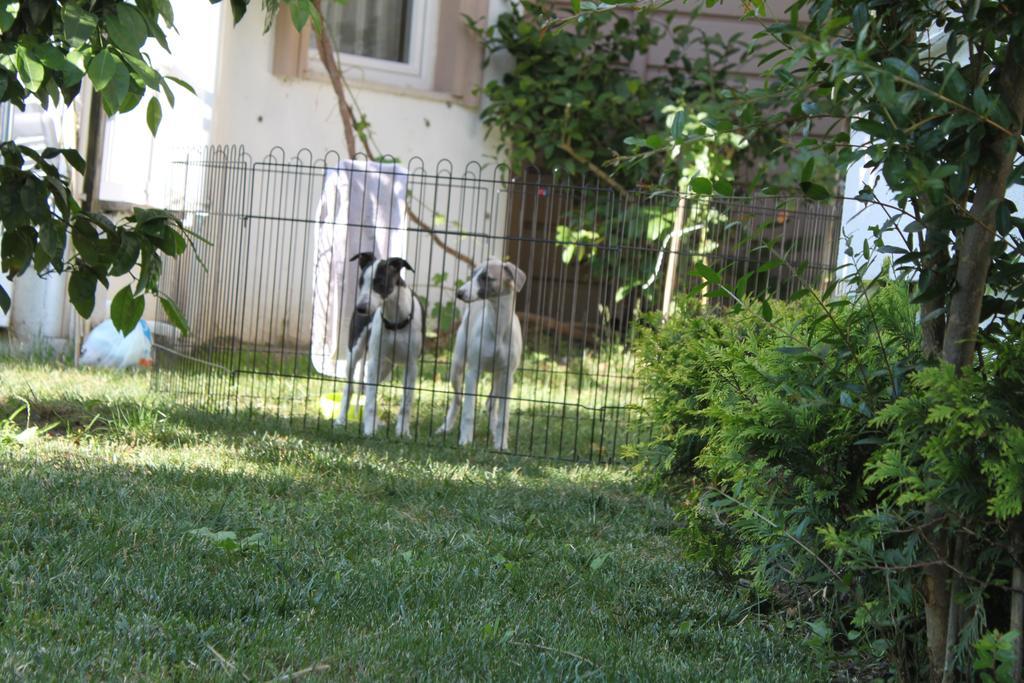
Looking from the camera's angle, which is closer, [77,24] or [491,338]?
[77,24]

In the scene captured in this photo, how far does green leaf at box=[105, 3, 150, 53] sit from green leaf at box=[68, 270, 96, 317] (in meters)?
1.22

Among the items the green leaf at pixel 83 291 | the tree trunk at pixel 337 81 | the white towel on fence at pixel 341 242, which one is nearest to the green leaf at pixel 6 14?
the green leaf at pixel 83 291

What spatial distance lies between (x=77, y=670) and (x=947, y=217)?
2.22 m

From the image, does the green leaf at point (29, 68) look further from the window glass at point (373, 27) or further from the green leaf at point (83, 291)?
the window glass at point (373, 27)

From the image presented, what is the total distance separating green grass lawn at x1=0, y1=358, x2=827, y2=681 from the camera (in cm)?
285

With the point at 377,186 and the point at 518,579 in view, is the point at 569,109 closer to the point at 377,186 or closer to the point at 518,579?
the point at 377,186

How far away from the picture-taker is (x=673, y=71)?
35.9 feet

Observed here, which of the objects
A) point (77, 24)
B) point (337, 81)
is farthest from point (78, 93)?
point (337, 81)

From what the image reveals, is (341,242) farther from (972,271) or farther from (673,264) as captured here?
(972,271)

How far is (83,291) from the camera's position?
3.86 m

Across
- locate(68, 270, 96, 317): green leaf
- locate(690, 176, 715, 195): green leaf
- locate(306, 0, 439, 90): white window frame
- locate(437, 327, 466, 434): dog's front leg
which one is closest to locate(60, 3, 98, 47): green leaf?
locate(68, 270, 96, 317): green leaf

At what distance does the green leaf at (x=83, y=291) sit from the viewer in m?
3.84

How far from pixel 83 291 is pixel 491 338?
318 cm

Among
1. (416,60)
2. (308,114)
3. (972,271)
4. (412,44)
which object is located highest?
(412,44)
